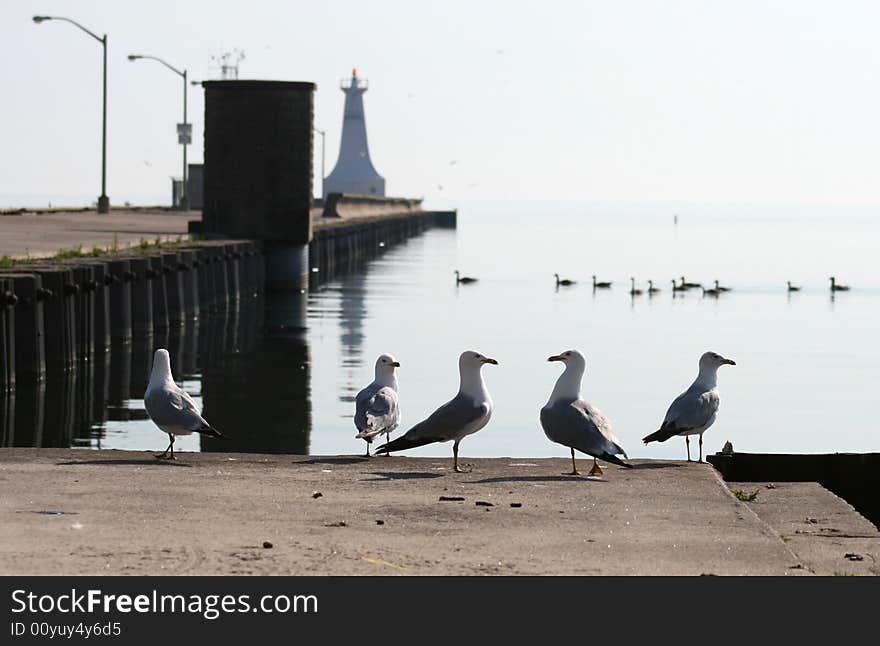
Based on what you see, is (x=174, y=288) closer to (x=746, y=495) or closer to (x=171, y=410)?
(x=171, y=410)

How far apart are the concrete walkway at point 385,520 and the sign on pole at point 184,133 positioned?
80.8m

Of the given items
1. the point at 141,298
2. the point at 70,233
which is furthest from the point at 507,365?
the point at 70,233

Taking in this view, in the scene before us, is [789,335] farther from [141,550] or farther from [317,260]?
[141,550]

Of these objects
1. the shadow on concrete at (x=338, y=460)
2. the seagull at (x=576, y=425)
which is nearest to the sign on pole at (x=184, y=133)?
the shadow on concrete at (x=338, y=460)

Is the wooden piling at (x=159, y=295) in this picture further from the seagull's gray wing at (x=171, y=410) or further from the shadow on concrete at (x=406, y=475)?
the shadow on concrete at (x=406, y=475)

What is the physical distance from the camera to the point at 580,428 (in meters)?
13.6

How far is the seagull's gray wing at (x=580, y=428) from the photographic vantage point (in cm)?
1346

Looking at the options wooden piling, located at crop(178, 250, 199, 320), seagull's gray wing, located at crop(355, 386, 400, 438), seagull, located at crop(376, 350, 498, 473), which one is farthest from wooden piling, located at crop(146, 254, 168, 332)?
seagull, located at crop(376, 350, 498, 473)

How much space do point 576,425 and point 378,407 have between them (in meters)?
2.57

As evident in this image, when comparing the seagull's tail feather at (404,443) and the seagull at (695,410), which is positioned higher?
the seagull at (695,410)

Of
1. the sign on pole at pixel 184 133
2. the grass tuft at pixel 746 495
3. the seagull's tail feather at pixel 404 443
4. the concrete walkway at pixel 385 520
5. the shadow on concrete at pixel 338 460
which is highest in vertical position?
the sign on pole at pixel 184 133
